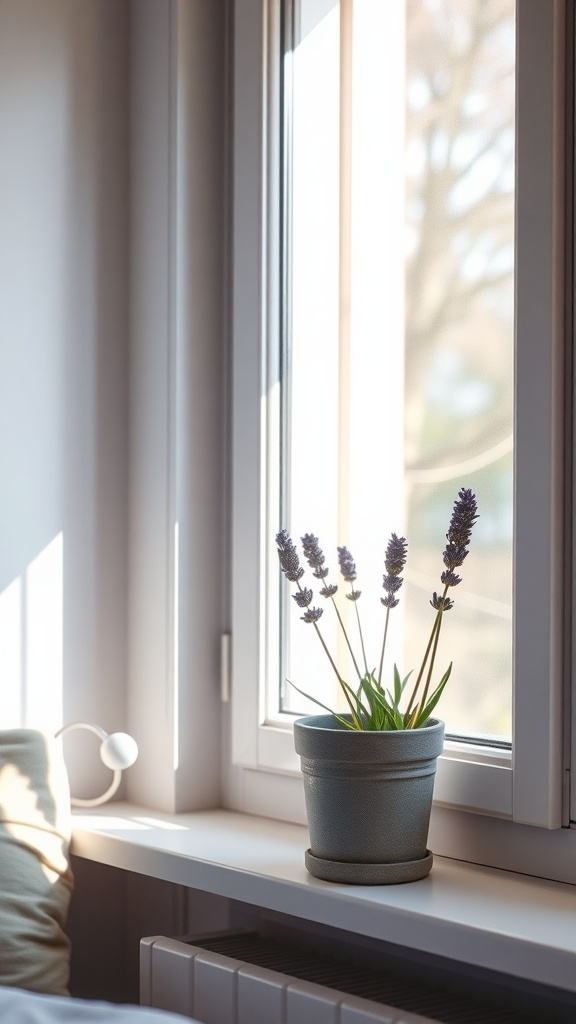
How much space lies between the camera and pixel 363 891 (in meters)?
1.30

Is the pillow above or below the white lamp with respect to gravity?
below

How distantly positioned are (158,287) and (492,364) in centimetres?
62

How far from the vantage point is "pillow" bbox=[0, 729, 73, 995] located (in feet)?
4.73

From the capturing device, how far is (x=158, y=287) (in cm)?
182

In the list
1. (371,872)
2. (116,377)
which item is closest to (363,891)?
(371,872)

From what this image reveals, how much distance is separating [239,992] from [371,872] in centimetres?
24

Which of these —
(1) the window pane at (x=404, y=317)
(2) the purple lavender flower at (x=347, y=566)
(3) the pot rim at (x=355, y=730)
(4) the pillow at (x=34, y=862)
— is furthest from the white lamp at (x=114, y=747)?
(2) the purple lavender flower at (x=347, y=566)

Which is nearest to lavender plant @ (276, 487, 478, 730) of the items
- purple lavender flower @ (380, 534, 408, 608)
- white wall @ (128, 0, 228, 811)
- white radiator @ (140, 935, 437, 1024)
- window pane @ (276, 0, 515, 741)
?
purple lavender flower @ (380, 534, 408, 608)

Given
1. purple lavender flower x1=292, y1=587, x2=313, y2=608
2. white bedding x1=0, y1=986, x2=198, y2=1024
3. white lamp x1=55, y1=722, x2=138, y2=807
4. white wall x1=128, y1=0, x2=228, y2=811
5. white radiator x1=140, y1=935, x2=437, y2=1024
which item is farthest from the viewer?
white wall x1=128, y1=0, x2=228, y2=811

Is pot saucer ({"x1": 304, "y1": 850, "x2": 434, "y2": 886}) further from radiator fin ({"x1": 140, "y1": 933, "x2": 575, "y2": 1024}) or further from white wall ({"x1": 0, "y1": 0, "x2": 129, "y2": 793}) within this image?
white wall ({"x1": 0, "y1": 0, "x2": 129, "y2": 793})

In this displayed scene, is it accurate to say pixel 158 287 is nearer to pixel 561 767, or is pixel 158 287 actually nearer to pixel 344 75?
pixel 344 75

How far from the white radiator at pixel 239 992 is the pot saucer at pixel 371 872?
13 cm

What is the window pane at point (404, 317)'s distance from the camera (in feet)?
4.80

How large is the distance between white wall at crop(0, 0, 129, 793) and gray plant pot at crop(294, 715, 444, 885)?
22.8 inches
